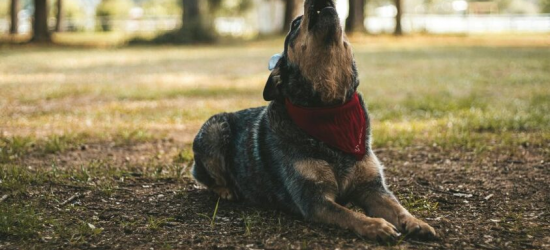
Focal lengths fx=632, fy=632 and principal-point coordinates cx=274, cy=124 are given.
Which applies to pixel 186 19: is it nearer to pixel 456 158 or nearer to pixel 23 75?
pixel 23 75

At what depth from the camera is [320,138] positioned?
482 cm

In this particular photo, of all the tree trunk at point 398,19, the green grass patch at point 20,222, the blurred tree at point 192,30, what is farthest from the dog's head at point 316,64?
the tree trunk at point 398,19

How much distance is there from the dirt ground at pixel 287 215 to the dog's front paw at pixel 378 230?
0.05 meters

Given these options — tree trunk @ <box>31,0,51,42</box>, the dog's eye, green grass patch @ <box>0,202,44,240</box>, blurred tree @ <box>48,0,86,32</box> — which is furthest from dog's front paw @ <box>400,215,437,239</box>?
blurred tree @ <box>48,0,86,32</box>

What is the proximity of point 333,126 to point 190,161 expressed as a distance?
305 cm

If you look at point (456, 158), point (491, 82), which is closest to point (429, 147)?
point (456, 158)

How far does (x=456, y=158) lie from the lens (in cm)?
737

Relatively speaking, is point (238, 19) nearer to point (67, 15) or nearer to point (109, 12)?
point (109, 12)

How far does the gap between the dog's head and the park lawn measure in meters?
1.00

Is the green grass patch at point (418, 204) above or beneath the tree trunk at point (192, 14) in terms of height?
beneath

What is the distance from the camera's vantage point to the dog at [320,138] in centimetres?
465

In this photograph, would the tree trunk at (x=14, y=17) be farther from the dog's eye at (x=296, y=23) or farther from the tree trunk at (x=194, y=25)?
the dog's eye at (x=296, y=23)

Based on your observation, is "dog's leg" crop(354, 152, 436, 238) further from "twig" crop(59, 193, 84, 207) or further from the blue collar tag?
"twig" crop(59, 193, 84, 207)

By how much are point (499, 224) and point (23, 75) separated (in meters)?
16.7
